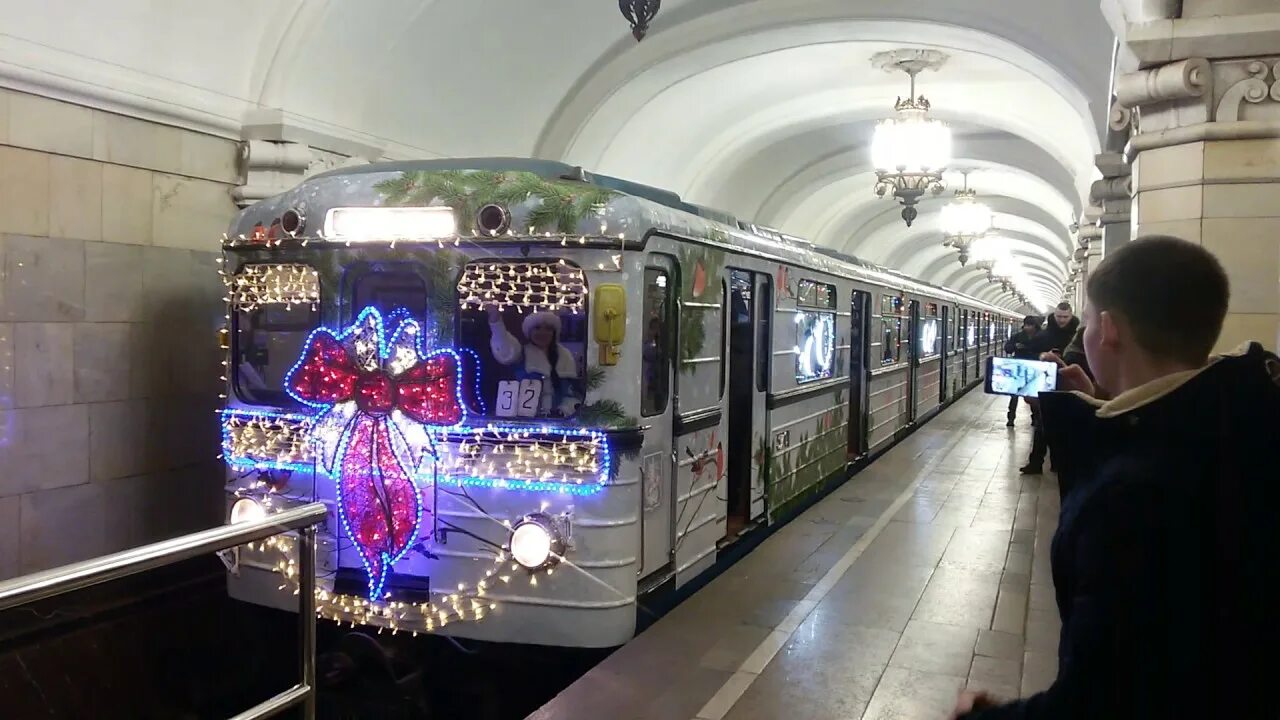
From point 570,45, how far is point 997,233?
908 inches

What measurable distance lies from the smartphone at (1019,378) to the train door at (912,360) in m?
9.84

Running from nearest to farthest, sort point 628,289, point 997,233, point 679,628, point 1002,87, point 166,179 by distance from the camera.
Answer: point 628,289
point 679,628
point 166,179
point 1002,87
point 997,233

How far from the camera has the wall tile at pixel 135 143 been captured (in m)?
7.25

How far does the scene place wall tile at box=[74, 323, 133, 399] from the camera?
7.11 m

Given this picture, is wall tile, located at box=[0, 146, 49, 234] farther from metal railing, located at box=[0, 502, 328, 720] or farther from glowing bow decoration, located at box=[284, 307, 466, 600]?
metal railing, located at box=[0, 502, 328, 720]

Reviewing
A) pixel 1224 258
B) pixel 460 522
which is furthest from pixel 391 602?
pixel 1224 258

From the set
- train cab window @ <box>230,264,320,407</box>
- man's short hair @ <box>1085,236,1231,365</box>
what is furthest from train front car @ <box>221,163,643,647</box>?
man's short hair @ <box>1085,236,1231,365</box>

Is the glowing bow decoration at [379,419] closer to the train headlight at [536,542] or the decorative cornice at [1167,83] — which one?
the train headlight at [536,542]

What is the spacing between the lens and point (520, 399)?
17.1ft

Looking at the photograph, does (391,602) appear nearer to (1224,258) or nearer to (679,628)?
(679,628)

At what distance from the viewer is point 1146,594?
161 cm

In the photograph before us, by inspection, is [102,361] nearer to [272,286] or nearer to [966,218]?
[272,286]

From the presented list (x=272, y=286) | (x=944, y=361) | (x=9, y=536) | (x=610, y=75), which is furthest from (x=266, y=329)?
(x=944, y=361)

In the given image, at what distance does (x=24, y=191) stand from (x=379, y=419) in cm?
341
